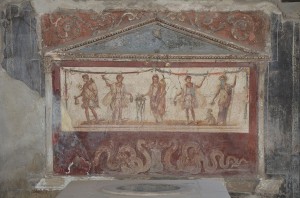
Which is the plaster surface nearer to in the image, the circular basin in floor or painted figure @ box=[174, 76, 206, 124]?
painted figure @ box=[174, 76, 206, 124]

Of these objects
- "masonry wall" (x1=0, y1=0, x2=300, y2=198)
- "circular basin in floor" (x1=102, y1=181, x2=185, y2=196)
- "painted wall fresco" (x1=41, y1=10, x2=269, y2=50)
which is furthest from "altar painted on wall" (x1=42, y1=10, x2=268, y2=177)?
"circular basin in floor" (x1=102, y1=181, x2=185, y2=196)

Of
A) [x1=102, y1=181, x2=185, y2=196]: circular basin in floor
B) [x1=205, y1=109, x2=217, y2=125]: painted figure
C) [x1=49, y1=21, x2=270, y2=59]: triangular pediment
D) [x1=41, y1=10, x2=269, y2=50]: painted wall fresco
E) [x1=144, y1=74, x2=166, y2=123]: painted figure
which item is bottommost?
[x1=102, y1=181, x2=185, y2=196]: circular basin in floor

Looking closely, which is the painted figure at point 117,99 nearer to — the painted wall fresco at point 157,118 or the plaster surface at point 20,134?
the painted wall fresco at point 157,118

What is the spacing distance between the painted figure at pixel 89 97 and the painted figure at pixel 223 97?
50.8 inches

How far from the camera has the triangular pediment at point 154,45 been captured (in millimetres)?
6215

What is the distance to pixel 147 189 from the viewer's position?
455 cm


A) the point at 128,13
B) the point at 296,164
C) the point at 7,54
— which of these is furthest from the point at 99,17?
the point at 296,164

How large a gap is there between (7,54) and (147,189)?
2.62 metres

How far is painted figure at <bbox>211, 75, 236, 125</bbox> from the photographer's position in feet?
20.5

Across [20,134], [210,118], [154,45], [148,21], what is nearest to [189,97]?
[210,118]

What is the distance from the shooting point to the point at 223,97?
6.26 m

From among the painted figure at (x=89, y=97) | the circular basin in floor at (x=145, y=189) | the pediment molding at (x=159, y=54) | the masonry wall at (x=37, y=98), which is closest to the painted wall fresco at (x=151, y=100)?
the painted figure at (x=89, y=97)

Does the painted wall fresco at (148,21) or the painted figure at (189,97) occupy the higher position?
the painted wall fresco at (148,21)

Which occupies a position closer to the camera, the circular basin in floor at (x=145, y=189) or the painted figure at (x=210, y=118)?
the circular basin in floor at (x=145, y=189)
